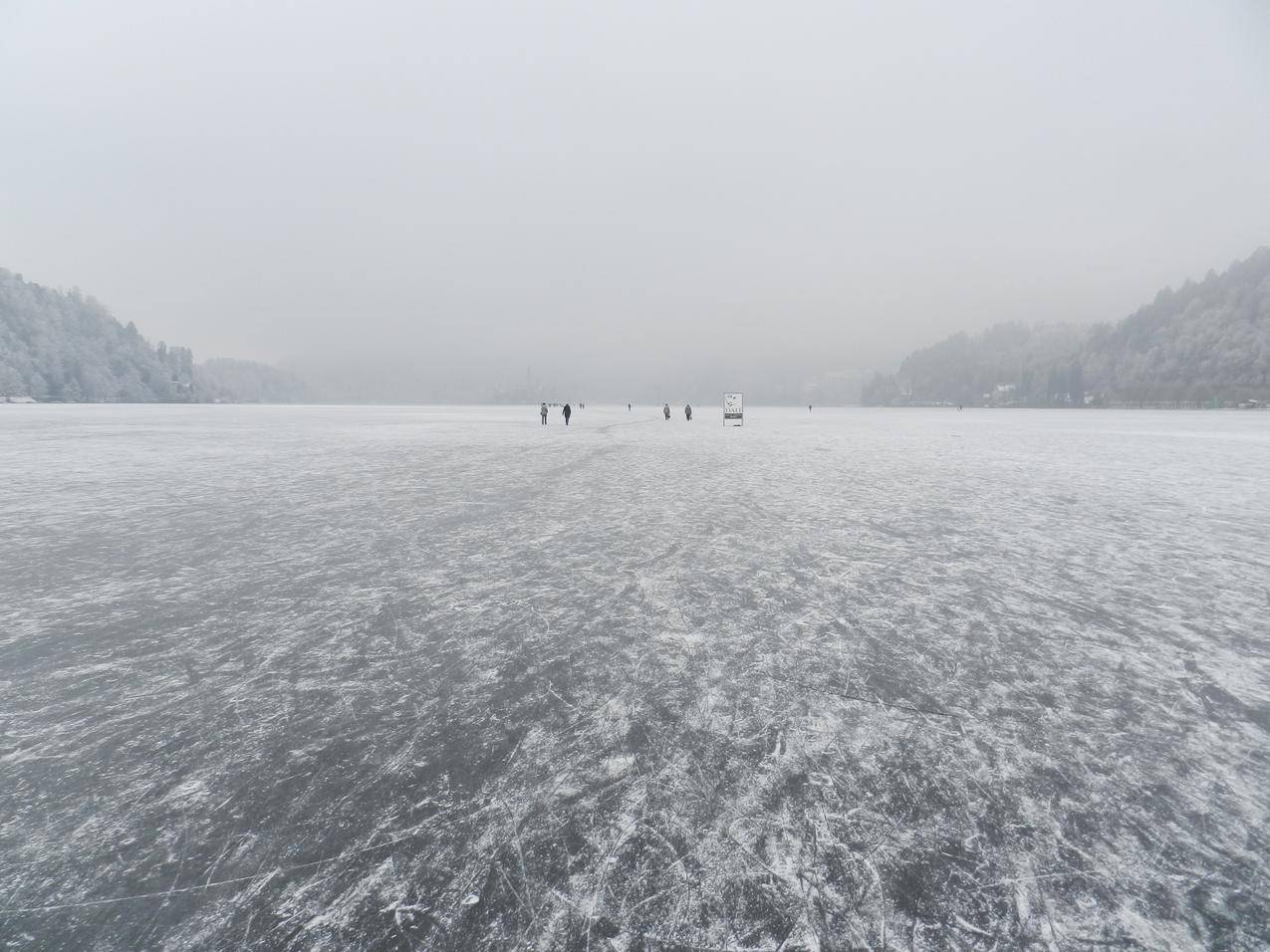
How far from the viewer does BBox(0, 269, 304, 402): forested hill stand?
100250mm

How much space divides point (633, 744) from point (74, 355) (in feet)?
507

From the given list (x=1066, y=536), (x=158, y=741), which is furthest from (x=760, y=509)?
(x=158, y=741)

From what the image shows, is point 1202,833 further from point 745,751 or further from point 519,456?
point 519,456

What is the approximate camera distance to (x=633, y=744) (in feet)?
10.1

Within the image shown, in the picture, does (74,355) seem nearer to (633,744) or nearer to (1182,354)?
(633,744)

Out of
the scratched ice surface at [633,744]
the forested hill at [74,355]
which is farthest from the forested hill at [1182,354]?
the forested hill at [74,355]

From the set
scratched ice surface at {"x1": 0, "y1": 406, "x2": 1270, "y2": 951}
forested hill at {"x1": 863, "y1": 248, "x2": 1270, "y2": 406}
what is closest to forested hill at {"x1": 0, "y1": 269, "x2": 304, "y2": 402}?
scratched ice surface at {"x1": 0, "y1": 406, "x2": 1270, "y2": 951}

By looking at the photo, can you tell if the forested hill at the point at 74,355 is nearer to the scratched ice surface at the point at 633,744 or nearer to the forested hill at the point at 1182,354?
the scratched ice surface at the point at 633,744

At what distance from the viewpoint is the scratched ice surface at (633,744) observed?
2.07m

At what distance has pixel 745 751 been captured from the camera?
2.99m

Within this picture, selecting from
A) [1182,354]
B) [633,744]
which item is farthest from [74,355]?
[1182,354]

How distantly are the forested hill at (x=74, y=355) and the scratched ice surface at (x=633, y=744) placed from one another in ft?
462

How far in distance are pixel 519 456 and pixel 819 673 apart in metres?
16.9

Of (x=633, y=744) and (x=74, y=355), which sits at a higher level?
(x=74, y=355)
